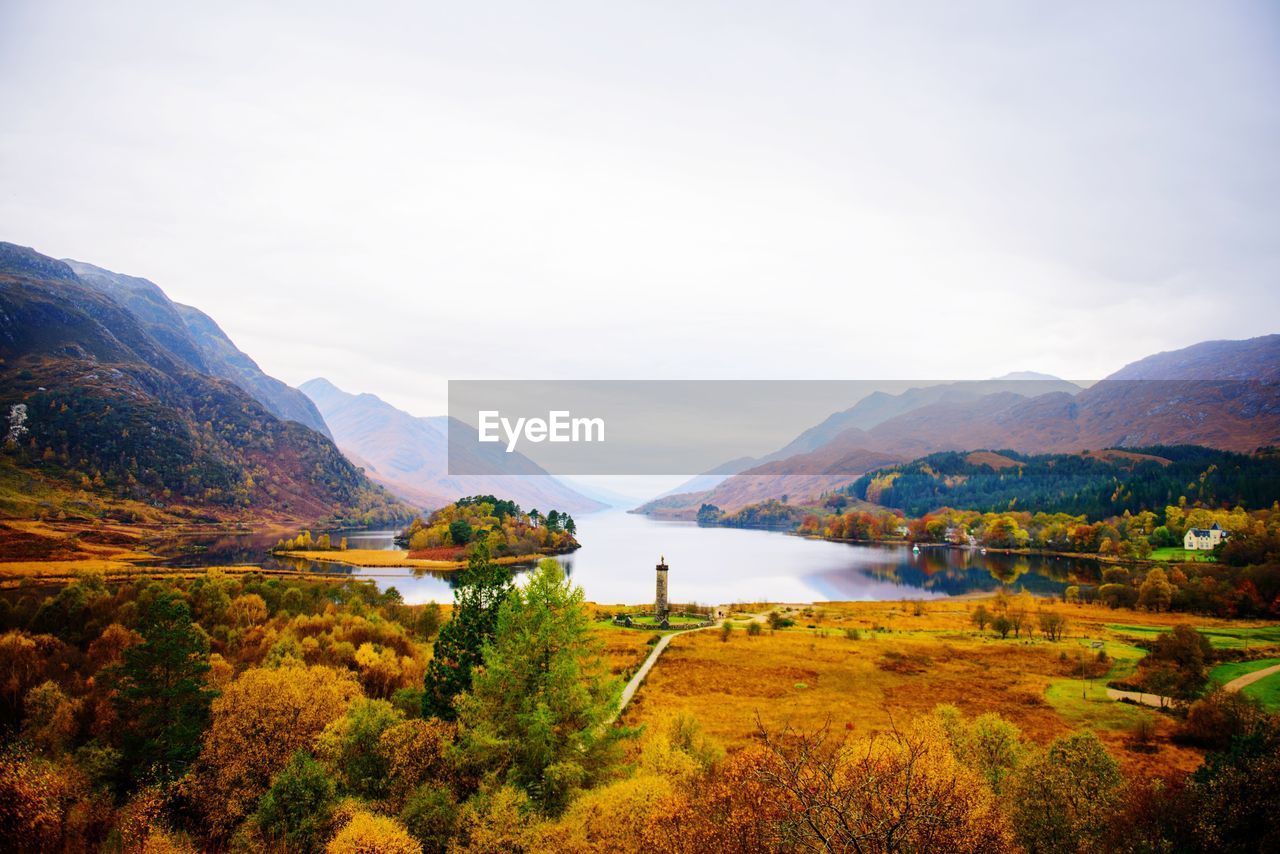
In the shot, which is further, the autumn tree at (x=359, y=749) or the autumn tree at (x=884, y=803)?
the autumn tree at (x=359, y=749)

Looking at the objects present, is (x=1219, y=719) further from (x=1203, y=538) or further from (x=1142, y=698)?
(x=1203, y=538)

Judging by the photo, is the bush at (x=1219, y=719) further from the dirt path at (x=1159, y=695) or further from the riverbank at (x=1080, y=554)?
the riverbank at (x=1080, y=554)

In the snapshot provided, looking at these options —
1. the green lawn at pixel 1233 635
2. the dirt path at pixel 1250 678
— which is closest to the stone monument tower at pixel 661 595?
the dirt path at pixel 1250 678

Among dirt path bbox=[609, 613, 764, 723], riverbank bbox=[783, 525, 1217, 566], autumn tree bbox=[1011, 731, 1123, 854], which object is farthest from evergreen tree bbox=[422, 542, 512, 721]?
riverbank bbox=[783, 525, 1217, 566]

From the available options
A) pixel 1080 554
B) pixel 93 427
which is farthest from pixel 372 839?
pixel 93 427

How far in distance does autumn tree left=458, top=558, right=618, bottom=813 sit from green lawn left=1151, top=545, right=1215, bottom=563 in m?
111

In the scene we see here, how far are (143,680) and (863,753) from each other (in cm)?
2895

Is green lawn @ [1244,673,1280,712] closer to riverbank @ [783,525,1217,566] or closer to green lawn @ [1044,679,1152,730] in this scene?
green lawn @ [1044,679,1152,730]

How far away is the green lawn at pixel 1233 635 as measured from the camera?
45.5 meters

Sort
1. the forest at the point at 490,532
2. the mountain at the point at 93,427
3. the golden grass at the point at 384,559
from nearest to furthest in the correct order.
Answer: the golden grass at the point at 384,559 → the forest at the point at 490,532 → the mountain at the point at 93,427

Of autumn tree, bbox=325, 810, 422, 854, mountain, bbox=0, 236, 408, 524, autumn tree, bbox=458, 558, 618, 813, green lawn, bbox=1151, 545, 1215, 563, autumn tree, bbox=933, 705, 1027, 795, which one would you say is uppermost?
mountain, bbox=0, 236, 408, 524

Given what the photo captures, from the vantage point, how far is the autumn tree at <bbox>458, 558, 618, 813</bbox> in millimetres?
19656

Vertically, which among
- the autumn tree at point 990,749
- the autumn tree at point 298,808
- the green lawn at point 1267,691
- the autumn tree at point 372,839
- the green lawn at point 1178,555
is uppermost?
the autumn tree at point 990,749

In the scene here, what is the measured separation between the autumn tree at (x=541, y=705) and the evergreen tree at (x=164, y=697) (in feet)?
39.0
